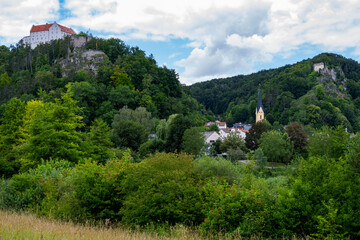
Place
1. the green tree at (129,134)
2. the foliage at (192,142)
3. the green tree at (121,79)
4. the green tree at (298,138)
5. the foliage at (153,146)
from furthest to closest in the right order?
the green tree at (121,79)
the green tree at (298,138)
the green tree at (129,134)
the foliage at (192,142)
the foliage at (153,146)

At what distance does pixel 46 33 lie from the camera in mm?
112438

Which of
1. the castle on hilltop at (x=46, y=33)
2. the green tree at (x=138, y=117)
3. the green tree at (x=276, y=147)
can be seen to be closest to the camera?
the green tree at (x=276, y=147)

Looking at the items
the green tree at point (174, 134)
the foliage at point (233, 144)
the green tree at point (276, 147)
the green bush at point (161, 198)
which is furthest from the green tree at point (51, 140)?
the green tree at point (276, 147)

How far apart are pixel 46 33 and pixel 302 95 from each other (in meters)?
106

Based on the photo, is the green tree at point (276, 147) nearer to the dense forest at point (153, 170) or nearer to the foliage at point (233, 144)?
the dense forest at point (153, 170)

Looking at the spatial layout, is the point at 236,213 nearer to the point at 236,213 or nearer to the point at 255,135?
the point at 236,213

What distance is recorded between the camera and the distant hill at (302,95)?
10488 cm

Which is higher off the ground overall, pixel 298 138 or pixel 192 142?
pixel 192 142

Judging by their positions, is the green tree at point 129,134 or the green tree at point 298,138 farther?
the green tree at point 298,138

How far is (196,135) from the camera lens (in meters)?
42.3

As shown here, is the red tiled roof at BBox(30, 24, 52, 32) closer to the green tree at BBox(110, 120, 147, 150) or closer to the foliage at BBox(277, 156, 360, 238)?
the green tree at BBox(110, 120, 147, 150)

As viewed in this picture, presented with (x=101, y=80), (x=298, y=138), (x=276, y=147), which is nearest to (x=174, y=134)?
(x=276, y=147)

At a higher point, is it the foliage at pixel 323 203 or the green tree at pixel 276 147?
the foliage at pixel 323 203

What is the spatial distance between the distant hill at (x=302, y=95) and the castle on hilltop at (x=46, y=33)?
6064 cm
